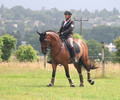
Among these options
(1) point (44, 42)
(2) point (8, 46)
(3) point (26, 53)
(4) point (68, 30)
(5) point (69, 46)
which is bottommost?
(3) point (26, 53)

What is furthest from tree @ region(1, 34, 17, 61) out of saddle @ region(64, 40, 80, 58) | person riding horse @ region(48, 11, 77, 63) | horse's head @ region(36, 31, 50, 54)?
horse's head @ region(36, 31, 50, 54)

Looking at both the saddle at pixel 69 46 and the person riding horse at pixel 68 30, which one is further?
the saddle at pixel 69 46

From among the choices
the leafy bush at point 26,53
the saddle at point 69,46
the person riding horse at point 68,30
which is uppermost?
the person riding horse at point 68,30

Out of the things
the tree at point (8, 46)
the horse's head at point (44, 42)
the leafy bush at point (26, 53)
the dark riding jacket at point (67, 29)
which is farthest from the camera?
the tree at point (8, 46)

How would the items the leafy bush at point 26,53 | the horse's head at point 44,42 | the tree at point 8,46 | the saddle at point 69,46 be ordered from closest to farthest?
1. the horse's head at point 44,42
2. the saddle at point 69,46
3. the leafy bush at point 26,53
4. the tree at point 8,46

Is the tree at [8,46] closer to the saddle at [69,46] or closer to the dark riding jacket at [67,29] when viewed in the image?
the saddle at [69,46]

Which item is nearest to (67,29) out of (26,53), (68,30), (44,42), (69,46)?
(68,30)

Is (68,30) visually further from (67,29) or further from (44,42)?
(44,42)

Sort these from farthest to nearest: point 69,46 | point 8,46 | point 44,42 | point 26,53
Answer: point 8,46, point 26,53, point 69,46, point 44,42

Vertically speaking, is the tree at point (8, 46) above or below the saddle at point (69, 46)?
below

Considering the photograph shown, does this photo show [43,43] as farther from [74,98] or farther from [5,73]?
[5,73]

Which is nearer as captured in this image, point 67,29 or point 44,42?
point 44,42

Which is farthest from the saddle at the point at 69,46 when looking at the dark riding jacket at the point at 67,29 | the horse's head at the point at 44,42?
the horse's head at the point at 44,42

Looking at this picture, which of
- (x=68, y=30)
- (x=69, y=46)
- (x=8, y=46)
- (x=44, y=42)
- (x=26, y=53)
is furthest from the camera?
(x=8, y=46)
